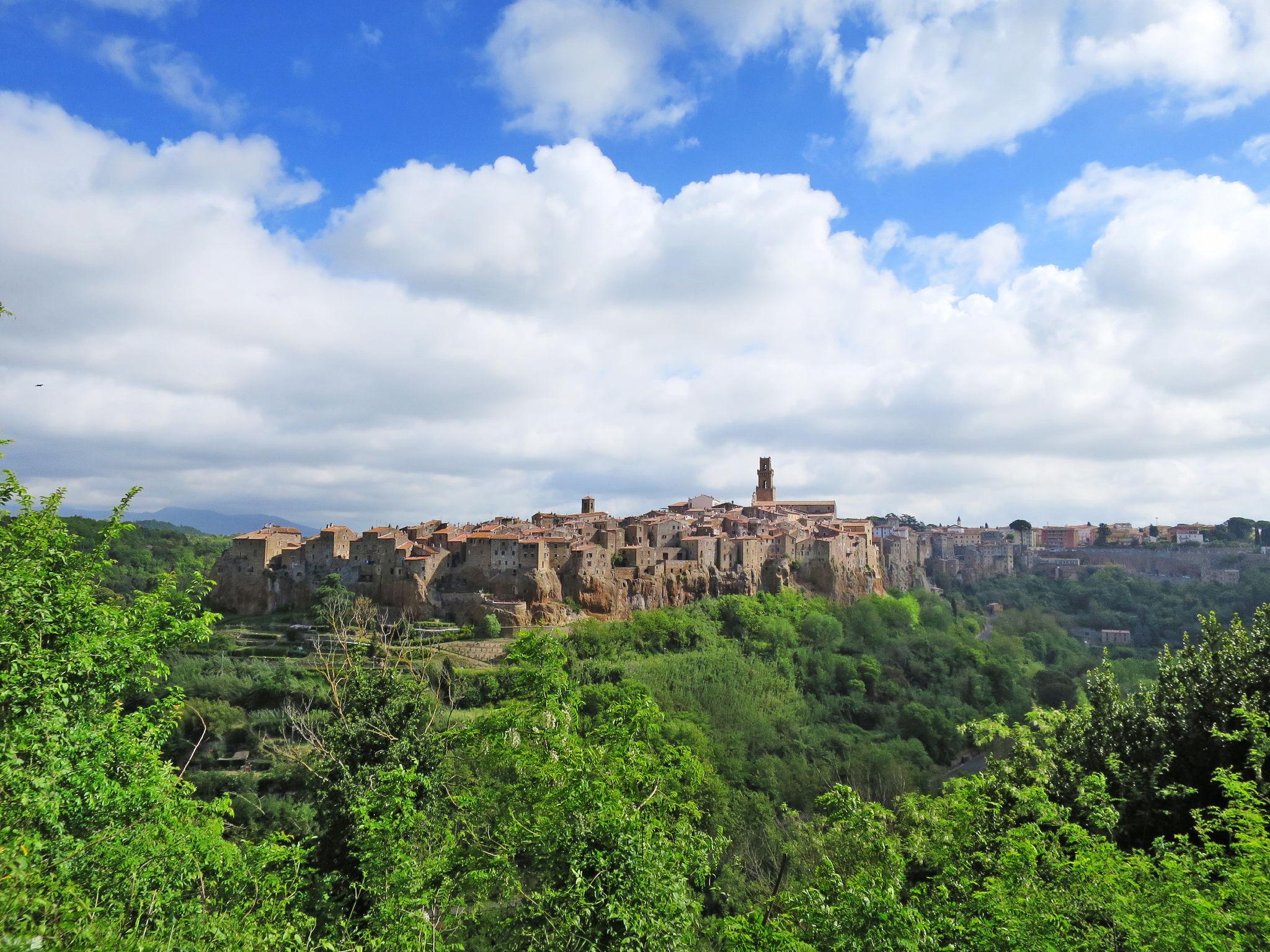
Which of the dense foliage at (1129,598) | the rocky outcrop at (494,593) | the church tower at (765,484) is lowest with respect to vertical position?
the dense foliage at (1129,598)

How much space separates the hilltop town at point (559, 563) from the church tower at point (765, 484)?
13382 mm

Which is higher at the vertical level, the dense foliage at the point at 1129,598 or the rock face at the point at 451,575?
the rock face at the point at 451,575

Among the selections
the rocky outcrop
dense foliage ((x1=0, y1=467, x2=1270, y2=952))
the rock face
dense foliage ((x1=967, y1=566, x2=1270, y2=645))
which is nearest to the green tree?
dense foliage ((x1=0, y1=467, x2=1270, y2=952))

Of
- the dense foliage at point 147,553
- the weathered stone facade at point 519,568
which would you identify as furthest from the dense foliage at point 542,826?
the dense foliage at point 147,553

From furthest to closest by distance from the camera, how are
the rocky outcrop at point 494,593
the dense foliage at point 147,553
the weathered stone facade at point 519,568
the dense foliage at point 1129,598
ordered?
the dense foliage at point 1129,598, the dense foliage at point 147,553, the weathered stone facade at point 519,568, the rocky outcrop at point 494,593

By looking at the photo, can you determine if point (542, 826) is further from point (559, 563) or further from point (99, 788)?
point (559, 563)

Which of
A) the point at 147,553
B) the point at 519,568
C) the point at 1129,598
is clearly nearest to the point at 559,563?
the point at 519,568

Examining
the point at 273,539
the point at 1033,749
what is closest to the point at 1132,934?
the point at 1033,749

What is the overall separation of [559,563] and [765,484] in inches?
1959

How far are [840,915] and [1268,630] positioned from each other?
39.5ft

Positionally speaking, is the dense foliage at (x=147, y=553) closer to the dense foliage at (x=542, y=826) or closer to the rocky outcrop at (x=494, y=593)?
the rocky outcrop at (x=494, y=593)

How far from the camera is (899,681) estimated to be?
5003 centimetres

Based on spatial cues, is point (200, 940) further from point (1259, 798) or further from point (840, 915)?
point (1259, 798)

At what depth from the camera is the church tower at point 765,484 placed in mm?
90562
